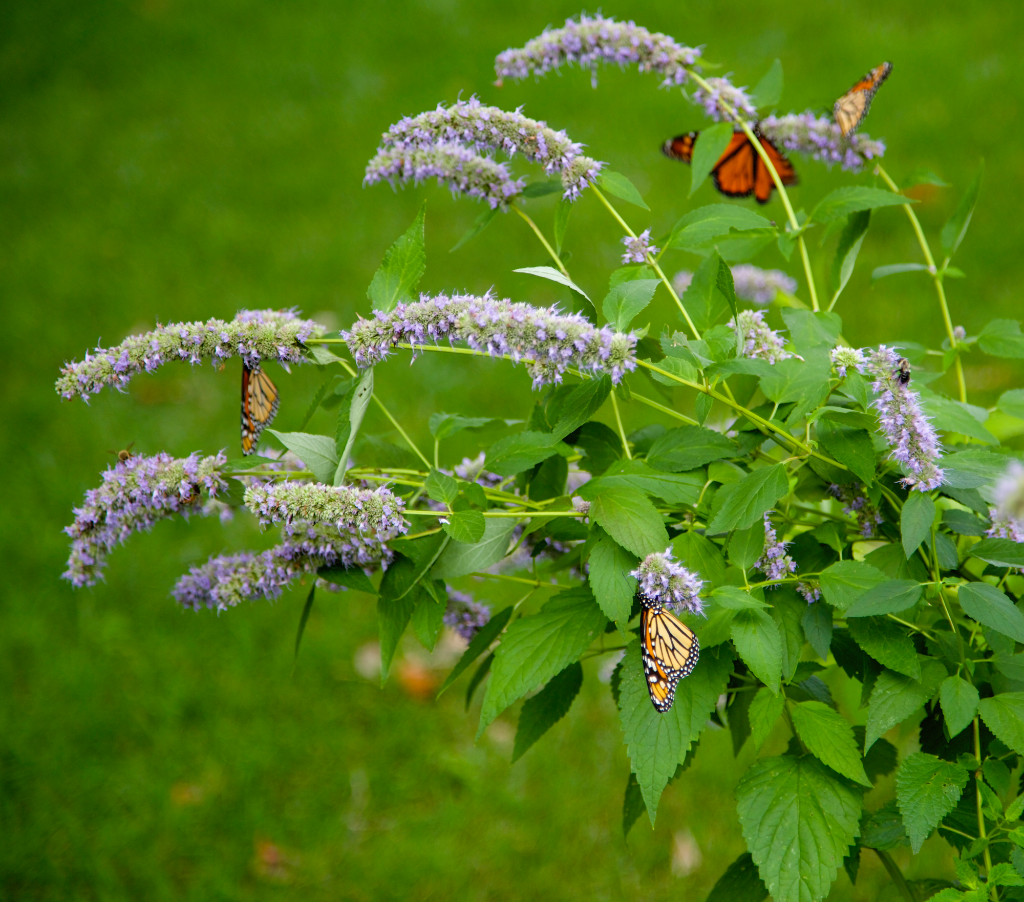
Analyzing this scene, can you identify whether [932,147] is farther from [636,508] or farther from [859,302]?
[636,508]

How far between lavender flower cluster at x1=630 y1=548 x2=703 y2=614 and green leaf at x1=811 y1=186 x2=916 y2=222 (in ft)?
2.68

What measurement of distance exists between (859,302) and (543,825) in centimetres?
331

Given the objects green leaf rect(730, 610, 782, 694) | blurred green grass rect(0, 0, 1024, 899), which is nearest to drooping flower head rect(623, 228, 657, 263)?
green leaf rect(730, 610, 782, 694)

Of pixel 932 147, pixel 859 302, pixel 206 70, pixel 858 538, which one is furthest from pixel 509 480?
pixel 206 70

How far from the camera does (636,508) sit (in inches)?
51.1

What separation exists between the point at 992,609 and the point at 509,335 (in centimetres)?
76

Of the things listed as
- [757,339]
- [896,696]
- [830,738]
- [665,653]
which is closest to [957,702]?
[896,696]

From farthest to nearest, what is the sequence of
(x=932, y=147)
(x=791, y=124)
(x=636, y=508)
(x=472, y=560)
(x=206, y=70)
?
(x=206, y=70) < (x=932, y=147) < (x=791, y=124) < (x=472, y=560) < (x=636, y=508)

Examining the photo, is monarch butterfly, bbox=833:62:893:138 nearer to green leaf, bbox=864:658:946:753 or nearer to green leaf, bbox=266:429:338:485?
green leaf, bbox=864:658:946:753

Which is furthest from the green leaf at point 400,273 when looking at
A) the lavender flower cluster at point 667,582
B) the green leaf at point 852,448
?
the green leaf at point 852,448

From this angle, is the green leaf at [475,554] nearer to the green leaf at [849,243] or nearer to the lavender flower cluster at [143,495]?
the lavender flower cluster at [143,495]

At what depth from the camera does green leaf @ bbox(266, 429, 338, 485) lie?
1.46 m

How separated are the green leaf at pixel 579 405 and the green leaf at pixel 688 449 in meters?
0.15

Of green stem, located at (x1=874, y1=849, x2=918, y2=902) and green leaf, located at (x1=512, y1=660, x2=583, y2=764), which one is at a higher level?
→ green leaf, located at (x1=512, y1=660, x2=583, y2=764)
